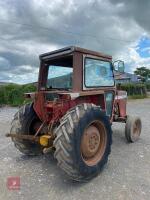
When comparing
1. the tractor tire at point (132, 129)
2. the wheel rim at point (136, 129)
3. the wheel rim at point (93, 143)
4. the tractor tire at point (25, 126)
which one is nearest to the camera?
the wheel rim at point (93, 143)

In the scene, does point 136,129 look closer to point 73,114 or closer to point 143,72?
point 73,114

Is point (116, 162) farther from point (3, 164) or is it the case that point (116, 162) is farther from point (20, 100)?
point (20, 100)

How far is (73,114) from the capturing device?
12.9 ft

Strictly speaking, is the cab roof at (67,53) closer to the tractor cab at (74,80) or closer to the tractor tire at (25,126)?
the tractor cab at (74,80)

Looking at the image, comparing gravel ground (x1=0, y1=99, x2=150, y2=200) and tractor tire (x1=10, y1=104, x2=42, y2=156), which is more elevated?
tractor tire (x1=10, y1=104, x2=42, y2=156)

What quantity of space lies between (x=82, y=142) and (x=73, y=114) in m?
0.51

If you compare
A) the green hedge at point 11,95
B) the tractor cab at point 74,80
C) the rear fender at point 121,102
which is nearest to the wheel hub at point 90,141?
the tractor cab at point 74,80

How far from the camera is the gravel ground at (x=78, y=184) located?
368 centimetres

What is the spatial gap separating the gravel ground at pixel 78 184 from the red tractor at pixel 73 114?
0.22 meters

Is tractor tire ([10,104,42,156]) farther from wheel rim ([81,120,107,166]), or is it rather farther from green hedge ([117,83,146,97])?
green hedge ([117,83,146,97])

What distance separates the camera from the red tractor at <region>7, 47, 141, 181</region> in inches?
151

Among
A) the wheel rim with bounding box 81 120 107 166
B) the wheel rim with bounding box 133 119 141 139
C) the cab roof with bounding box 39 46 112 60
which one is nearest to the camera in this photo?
the wheel rim with bounding box 81 120 107 166

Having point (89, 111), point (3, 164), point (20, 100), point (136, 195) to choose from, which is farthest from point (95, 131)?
point (20, 100)

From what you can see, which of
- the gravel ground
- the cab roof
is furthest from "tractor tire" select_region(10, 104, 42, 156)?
the cab roof
